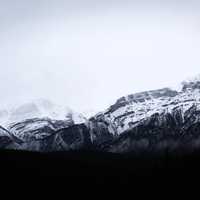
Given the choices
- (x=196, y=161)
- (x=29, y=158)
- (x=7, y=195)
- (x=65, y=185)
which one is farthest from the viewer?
(x=29, y=158)

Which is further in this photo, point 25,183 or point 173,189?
point 25,183

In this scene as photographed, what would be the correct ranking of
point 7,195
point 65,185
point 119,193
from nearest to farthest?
point 7,195 → point 119,193 → point 65,185

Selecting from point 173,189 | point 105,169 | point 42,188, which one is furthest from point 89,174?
point 173,189

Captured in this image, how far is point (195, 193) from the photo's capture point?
121m

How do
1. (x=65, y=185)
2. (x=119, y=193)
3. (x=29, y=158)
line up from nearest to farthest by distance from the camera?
(x=119, y=193), (x=65, y=185), (x=29, y=158)

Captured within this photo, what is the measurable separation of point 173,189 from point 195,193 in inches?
272

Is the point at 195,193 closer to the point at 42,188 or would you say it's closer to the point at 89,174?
the point at 42,188

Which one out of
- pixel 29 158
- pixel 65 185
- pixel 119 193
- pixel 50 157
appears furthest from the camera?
pixel 50 157

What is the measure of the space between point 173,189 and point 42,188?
35394 millimetres

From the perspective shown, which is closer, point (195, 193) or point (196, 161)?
point (195, 193)

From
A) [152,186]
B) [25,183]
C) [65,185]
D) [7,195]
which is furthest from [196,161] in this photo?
[7,195]

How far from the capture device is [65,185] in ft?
473

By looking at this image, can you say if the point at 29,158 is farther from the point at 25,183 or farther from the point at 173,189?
the point at 173,189

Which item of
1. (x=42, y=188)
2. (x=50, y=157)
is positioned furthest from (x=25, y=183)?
(x=50, y=157)
